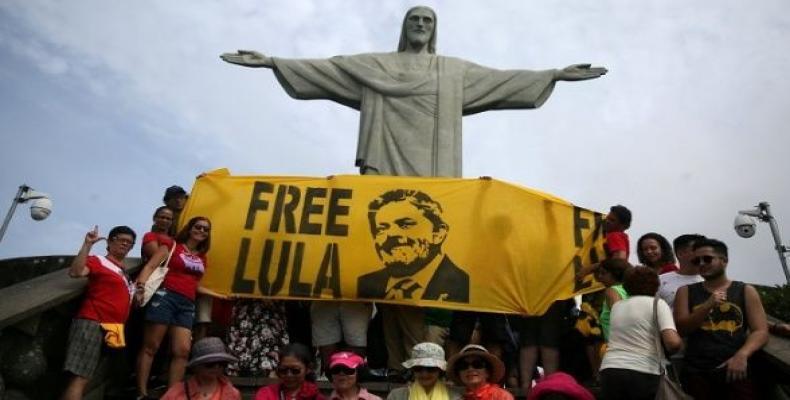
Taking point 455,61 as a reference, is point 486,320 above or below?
below

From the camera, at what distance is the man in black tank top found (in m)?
4.84

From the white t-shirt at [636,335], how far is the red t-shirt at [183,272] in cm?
377

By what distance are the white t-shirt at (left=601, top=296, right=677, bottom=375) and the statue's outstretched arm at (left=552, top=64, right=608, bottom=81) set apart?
5.98 m

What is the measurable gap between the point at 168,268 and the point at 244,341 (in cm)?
102

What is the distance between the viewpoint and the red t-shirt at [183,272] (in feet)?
20.9

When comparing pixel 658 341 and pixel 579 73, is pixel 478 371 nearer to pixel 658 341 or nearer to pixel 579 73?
pixel 658 341

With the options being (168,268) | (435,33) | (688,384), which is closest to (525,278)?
(688,384)

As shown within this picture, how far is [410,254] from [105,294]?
3.23 m

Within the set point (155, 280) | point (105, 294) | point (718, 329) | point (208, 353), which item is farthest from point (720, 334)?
point (105, 294)

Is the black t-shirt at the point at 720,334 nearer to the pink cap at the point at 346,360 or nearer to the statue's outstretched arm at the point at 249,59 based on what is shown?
the pink cap at the point at 346,360

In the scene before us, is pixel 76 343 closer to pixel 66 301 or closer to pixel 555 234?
pixel 66 301

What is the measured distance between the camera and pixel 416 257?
25.2 ft

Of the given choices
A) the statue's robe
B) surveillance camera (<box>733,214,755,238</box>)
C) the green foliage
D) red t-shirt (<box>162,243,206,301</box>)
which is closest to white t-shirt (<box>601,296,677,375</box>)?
the green foliage

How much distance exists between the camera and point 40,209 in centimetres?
1459
